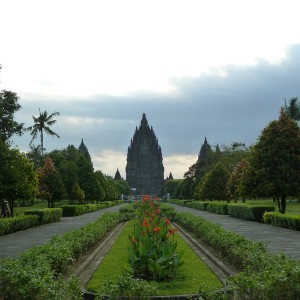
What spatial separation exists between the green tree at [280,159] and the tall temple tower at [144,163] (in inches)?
4920

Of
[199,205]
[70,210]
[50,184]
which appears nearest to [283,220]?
[70,210]

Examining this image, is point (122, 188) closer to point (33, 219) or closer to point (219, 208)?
point (219, 208)

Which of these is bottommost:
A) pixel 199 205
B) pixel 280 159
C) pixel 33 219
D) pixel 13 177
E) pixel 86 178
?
pixel 33 219

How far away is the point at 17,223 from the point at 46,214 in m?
5.94

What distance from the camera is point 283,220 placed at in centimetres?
2381

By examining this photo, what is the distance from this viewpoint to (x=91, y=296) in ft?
26.6

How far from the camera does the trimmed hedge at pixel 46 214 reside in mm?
28953

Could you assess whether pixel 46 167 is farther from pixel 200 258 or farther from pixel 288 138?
pixel 200 258

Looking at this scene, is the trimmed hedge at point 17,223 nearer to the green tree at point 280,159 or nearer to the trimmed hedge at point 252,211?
the trimmed hedge at point 252,211

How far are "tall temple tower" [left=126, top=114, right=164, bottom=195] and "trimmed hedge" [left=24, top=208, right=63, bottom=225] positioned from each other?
121m

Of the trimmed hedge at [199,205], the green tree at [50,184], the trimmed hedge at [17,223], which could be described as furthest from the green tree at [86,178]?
the trimmed hedge at [17,223]

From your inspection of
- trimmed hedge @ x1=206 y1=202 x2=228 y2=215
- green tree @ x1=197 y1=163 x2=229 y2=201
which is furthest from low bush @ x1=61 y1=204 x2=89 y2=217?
green tree @ x1=197 y1=163 x2=229 y2=201

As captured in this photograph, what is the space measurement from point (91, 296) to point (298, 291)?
3.60 m

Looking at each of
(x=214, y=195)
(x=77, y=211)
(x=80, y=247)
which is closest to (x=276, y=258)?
(x=80, y=247)
